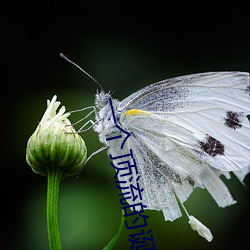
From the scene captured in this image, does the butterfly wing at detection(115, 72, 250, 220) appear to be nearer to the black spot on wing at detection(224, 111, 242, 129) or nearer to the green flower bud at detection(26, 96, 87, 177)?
the black spot on wing at detection(224, 111, 242, 129)

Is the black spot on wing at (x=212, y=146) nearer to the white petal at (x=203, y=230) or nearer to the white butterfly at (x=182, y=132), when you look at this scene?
the white butterfly at (x=182, y=132)

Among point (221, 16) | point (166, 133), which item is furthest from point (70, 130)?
point (221, 16)

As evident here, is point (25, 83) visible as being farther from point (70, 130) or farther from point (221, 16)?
point (70, 130)

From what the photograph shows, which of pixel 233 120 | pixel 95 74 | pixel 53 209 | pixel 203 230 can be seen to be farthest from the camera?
pixel 95 74

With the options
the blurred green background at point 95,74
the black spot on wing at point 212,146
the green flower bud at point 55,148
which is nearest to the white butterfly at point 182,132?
the black spot on wing at point 212,146

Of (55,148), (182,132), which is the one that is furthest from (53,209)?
(182,132)

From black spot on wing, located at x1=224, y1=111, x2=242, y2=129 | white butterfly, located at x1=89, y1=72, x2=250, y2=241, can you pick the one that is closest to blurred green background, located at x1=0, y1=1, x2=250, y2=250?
white butterfly, located at x1=89, y1=72, x2=250, y2=241

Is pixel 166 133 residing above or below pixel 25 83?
below

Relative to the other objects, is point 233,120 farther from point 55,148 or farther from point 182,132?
point 55,148
